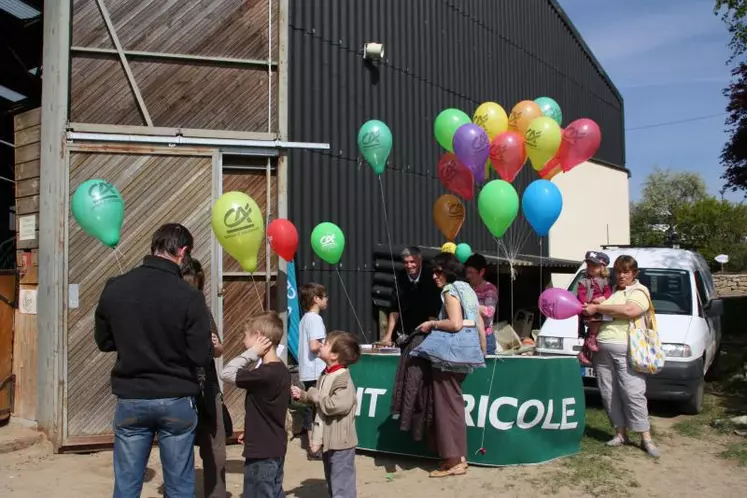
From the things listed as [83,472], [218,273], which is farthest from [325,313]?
[83,472]

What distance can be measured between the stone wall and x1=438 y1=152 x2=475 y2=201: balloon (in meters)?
24.5

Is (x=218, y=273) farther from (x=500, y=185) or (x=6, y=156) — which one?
(x=6, y=156)

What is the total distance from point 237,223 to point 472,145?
266 centimetres

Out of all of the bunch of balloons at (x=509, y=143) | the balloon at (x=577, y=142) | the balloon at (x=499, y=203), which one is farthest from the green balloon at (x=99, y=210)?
the balloon at (x=577, y=142)

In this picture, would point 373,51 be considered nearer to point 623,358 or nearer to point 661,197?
point 623,358

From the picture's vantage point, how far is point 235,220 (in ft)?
18.7

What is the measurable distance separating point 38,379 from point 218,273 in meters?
2.04

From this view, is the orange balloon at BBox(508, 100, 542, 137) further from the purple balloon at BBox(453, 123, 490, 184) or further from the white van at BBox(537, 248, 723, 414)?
the white van at BBox(537, 248, 723, 414)

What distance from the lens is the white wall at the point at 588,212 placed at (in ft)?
55.3

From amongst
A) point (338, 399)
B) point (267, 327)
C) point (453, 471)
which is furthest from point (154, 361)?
point (453, 471)

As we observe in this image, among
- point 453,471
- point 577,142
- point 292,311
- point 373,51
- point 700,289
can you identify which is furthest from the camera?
point 373,51

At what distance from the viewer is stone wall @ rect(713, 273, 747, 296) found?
28.6 meters

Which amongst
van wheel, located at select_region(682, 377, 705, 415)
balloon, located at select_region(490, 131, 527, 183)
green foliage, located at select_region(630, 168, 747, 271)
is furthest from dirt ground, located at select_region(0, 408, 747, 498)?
green foliage, located at select_region(630, 168, 747, 271)

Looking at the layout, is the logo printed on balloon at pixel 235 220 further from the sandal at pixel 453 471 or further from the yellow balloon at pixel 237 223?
the sandal at pixel 453 471
